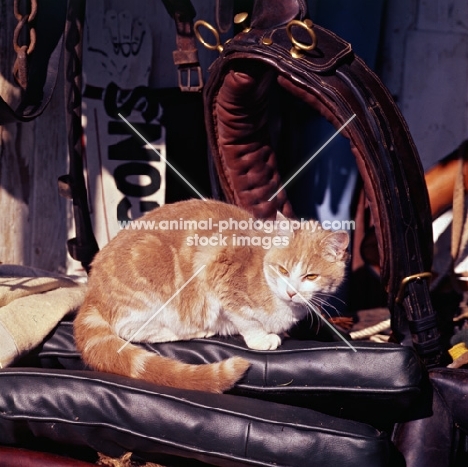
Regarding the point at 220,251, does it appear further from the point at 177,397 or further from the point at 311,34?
the point at 311,34

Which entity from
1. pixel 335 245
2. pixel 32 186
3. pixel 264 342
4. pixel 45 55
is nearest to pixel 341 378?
pixel 264 342

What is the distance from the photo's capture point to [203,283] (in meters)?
1.76

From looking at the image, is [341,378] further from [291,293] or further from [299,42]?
[299,42]

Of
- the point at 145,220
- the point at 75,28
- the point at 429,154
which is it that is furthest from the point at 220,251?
the point at 429,154

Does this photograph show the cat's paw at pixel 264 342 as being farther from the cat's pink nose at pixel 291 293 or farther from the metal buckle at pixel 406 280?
the metal buckle at pixel 406 280

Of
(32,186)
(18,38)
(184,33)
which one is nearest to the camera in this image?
(18,38)

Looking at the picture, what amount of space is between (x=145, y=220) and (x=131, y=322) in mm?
275

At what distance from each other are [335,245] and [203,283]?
0.35 m

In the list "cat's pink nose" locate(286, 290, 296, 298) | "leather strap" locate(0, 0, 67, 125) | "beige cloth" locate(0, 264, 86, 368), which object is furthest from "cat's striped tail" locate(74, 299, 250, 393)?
"leather strap" locate(0, 0, 67, 125)

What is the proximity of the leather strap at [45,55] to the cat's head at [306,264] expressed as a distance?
31.6 inches

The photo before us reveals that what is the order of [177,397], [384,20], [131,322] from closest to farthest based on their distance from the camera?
[177,397], [131,322], [384,20]

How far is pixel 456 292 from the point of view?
2.18 m

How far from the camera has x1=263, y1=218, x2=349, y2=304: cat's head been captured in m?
1.73

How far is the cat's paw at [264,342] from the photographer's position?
5.50 ft
